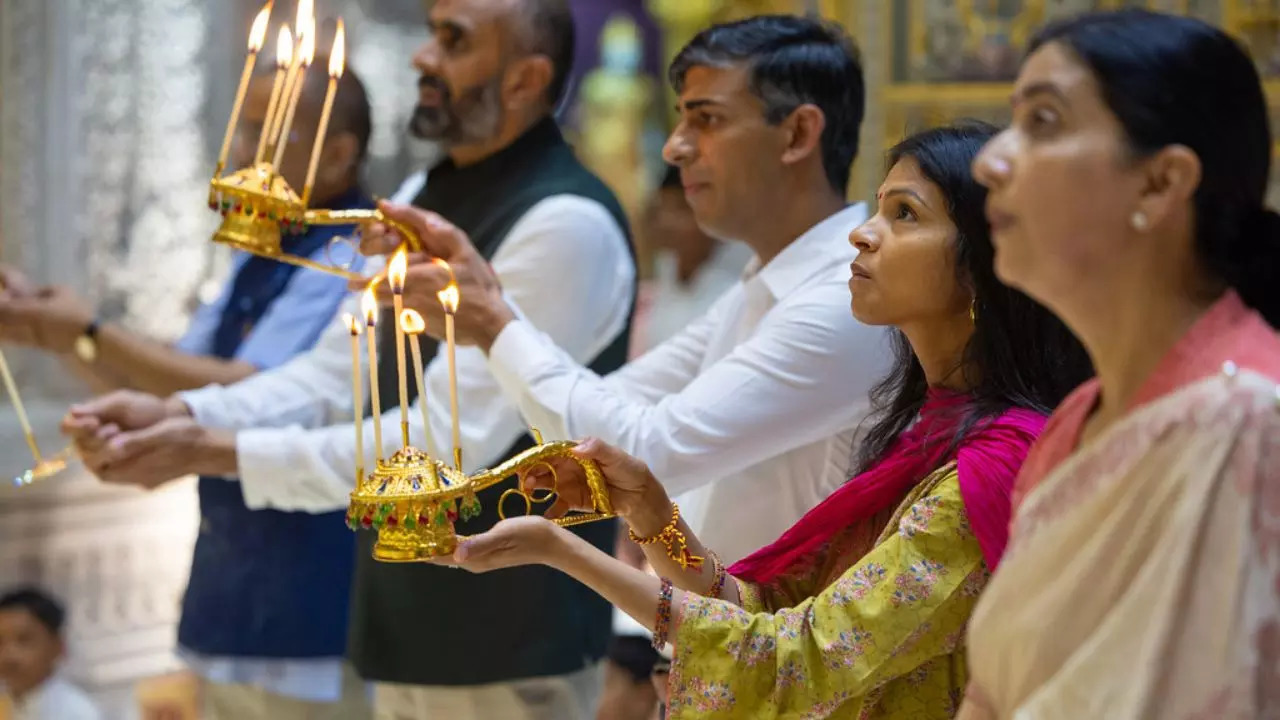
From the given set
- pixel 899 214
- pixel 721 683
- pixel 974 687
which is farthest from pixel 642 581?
pixel 899 214

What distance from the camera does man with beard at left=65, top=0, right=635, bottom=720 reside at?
2625 millimetres

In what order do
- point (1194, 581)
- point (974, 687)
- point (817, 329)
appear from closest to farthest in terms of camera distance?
point (1194, 581) → point (974, 687) → point (817, 329)

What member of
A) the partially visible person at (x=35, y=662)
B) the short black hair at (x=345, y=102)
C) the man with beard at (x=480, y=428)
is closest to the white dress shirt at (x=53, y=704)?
the partially visible person at (x=35, y=662)

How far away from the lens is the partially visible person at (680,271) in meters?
5.86

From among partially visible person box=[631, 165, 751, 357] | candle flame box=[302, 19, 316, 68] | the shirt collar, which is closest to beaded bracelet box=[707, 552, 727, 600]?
the shirt collar

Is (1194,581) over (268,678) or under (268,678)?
over

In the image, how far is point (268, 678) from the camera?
305 cm

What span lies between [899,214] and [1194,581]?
72cm

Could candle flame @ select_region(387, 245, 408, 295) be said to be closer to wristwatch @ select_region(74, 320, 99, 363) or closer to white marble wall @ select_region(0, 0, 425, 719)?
wristwatch @ select_region(74, 320, 99, 363)

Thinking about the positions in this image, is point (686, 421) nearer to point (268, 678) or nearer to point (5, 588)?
point (268, 678)

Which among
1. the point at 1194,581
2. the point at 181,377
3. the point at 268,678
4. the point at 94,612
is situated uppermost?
the point at 1194,581

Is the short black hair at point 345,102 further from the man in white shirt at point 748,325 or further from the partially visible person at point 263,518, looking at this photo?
the man in white shirt at point 748,325

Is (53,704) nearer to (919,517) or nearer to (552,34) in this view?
(552,34)

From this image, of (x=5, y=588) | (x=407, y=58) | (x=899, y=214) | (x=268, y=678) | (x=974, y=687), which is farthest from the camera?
(x=407, y=58)
